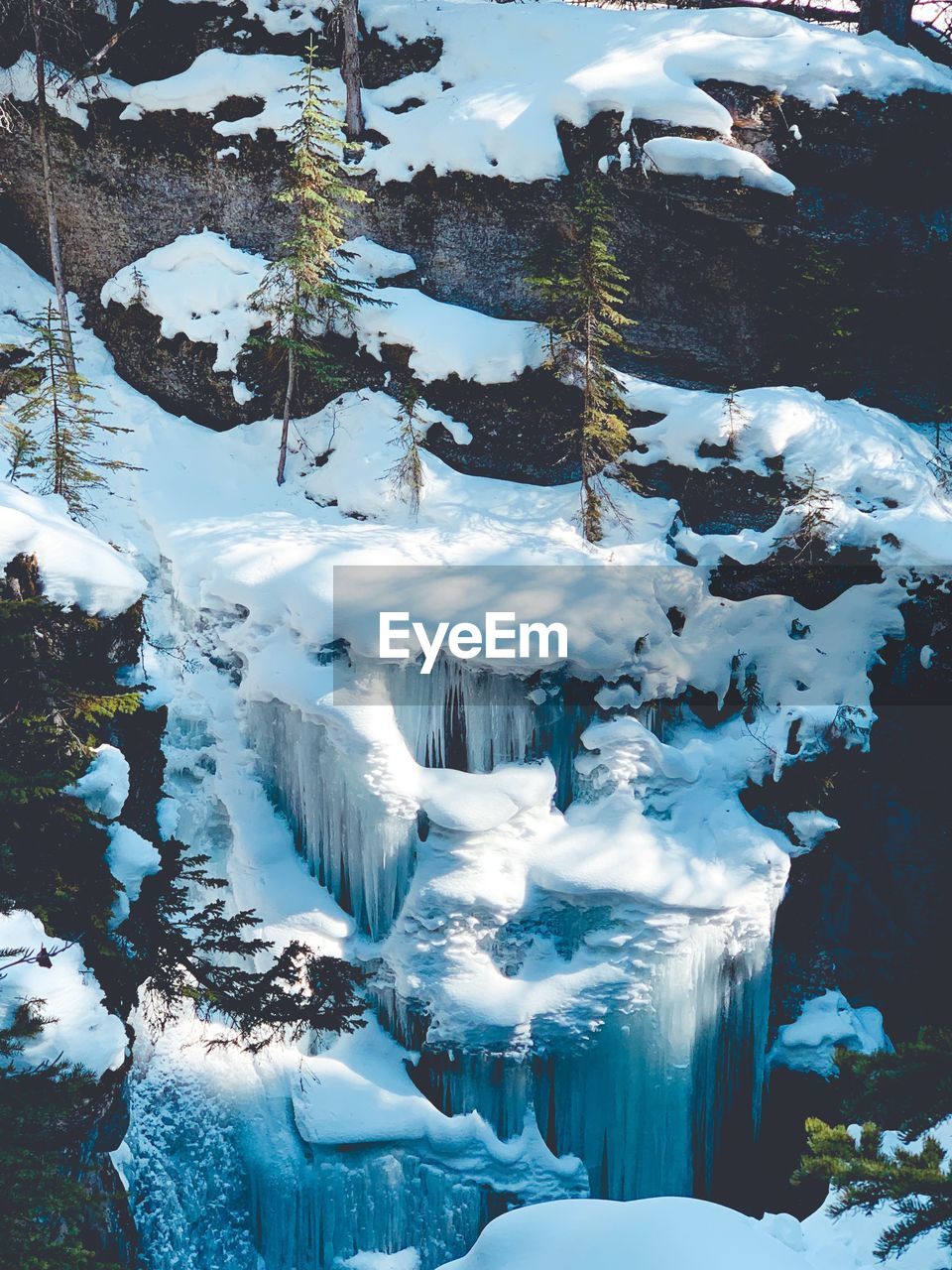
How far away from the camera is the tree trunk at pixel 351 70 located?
15352mm

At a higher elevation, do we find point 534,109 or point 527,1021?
point 534,109

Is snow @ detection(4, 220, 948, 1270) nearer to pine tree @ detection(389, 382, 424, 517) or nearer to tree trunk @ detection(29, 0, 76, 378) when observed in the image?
pine tree @ detection(389, 382, 424, 517)

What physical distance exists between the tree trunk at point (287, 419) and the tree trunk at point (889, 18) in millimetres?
10977

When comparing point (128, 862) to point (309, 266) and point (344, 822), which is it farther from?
point (309, 266)

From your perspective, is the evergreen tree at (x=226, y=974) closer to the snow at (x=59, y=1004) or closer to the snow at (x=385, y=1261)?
the snow at (x=59, y=1004)

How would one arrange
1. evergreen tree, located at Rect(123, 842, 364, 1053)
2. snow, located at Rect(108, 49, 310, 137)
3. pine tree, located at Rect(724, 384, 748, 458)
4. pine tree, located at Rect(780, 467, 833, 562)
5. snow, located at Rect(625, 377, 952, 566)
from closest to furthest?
evergreen tree, located at Rect(123, 842, 364, 1053) → pine tree, located at Rect(780, 467, 833, 562) → snow, located at Rect(625, 377, 952, 566) → pine tree, located at Rect(724, 384, 748, 458) → snow, located at Rect(108, 49, 310, 137)

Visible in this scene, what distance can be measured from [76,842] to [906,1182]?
5956mm

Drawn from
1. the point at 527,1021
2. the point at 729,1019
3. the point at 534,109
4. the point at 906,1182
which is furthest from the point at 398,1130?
the point at 534,109

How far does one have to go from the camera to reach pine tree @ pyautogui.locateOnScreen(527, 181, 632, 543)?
1337 cm

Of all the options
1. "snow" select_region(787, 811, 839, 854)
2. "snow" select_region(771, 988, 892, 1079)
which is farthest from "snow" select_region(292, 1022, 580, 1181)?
"snow" select_region(787, 811, 839, 854)

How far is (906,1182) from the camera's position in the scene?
5.25 meters

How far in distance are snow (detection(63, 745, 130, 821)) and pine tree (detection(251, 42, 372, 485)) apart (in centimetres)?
717

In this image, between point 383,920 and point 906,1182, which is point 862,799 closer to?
point 383,920

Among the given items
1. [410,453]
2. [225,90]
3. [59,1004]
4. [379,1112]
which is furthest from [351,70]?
[379,1112]
